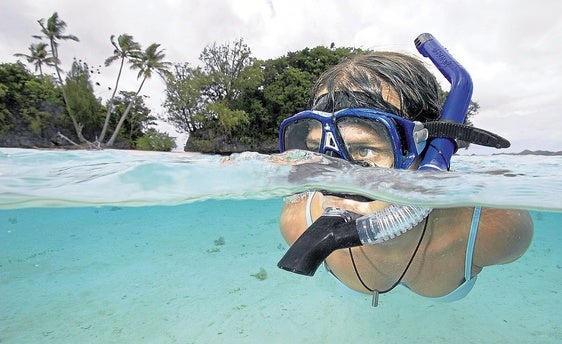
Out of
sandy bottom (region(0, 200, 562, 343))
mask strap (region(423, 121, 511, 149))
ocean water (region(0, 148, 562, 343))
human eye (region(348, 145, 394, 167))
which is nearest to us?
mask strap (region(423, 121, 511, 149))

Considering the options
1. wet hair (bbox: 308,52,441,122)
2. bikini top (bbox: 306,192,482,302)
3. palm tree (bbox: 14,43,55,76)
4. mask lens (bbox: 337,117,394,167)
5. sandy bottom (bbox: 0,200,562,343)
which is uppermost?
palm tree (bbox: 14,43,55,76)

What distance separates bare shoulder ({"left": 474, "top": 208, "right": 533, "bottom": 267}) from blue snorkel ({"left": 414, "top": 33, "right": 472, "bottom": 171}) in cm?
73

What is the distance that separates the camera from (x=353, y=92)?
310cm

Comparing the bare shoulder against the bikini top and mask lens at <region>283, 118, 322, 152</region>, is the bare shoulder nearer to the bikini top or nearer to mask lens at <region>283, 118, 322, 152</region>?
the bikini top

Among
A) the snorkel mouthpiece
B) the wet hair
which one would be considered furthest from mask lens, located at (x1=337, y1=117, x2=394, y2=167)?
the snorkel mouthpiece

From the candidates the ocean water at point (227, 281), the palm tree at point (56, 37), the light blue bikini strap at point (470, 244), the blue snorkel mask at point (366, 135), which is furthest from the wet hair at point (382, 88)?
the palm tree at point (56, 37)

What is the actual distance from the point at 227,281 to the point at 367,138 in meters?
6.51

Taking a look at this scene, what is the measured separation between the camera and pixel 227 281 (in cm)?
822

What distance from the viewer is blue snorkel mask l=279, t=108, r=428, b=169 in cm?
284

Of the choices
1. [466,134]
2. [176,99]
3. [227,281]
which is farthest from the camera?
[176,99]

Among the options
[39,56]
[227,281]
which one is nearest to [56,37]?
[39,56]

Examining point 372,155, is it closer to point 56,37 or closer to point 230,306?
point 230,306

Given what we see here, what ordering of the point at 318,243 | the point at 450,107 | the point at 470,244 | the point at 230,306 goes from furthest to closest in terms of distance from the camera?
the point at 230,306 → the point at 470,244 → the point at 450,107 → the point at 318,243

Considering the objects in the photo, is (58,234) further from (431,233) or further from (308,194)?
(431,233)
